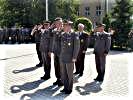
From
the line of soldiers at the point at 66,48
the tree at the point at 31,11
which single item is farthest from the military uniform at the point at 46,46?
the tree at the point at 31,11

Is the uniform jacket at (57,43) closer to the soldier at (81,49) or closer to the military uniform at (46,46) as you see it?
the military uniform at (46,46)

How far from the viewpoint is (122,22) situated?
1187 inches

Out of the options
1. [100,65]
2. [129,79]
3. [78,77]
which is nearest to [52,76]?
[78,77]

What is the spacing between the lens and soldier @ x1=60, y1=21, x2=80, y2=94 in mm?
10477

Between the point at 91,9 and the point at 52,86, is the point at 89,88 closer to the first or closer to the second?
the point at 52,86

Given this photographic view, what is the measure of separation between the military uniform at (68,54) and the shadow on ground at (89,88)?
501mm

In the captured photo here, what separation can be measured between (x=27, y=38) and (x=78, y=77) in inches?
921

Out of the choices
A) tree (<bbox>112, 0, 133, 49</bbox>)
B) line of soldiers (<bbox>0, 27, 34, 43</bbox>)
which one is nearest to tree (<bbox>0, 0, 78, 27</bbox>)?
line of soldiers (<bbox>0, 27, 34, 43</bbox>)

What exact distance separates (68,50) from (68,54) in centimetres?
11

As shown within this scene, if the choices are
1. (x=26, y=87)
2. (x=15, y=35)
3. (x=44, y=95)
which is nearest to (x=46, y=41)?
(x=26, y=87)

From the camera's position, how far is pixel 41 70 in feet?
51.1

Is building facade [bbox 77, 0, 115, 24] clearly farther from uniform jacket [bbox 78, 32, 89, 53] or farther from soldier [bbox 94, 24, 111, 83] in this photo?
soldier [bbox 94, 24, 111, 83]

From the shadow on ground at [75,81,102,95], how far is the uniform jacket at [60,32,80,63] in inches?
42.1

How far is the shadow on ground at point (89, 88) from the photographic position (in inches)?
436
